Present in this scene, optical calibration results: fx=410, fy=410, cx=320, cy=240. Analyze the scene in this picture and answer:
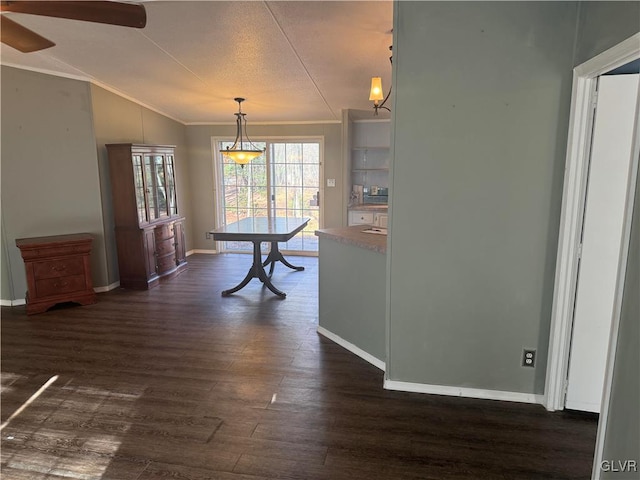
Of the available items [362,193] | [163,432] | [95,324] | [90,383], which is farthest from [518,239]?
[362,193]

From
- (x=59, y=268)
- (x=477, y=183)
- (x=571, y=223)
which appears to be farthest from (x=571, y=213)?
(x=59, y=268)

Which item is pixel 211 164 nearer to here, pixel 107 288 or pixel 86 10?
pixel 107 288

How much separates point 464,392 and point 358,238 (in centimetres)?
127

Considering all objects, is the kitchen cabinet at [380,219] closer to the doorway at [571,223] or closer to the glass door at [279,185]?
the glass door at [279,185]

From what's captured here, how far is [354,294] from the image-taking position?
3.19 meters

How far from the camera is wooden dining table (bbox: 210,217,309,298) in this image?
4320 mm

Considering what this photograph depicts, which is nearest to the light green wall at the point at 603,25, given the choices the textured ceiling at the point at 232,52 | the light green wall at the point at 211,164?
the textured ceiling at the point at 232,52

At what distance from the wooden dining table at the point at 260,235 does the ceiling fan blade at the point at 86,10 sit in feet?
7.91

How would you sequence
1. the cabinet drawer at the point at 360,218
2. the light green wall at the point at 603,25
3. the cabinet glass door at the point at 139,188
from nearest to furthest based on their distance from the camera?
the light green wall at the point at 603,25 < the cabinet glass door at the point at 139,188 < the cabinet drawer at the point at 360,218

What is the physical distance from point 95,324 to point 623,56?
4302 mm

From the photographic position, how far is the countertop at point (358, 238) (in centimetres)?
284

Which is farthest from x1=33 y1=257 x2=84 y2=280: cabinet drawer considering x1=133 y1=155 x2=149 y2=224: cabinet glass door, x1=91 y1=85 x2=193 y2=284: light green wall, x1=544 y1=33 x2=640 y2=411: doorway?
x1=544 y1=33 x2=640 y2=411: doorway

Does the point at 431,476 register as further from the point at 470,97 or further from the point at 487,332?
the point at 470,97

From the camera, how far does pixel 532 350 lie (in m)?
2.49
